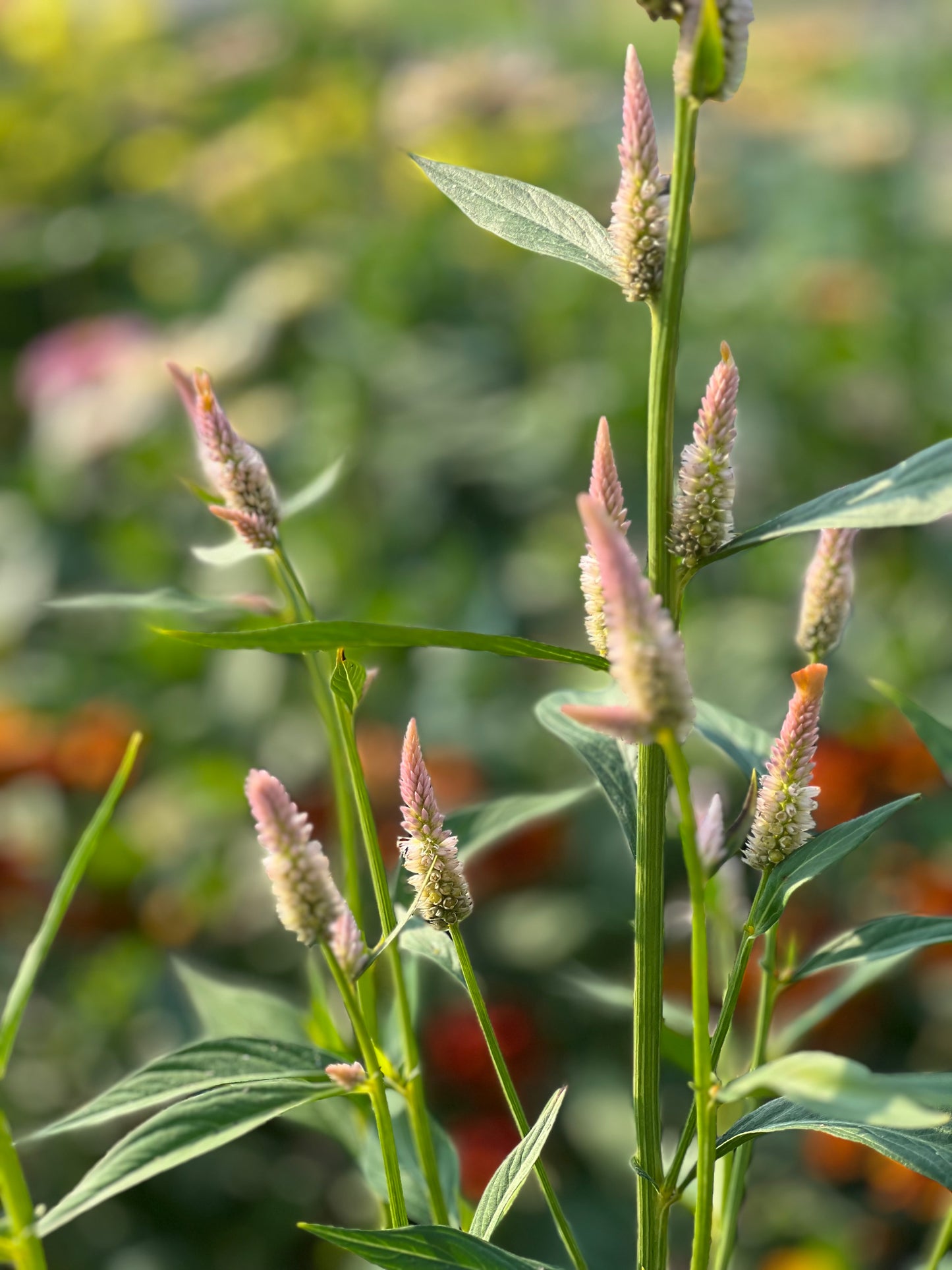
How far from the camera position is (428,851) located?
290mm

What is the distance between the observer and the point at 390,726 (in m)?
1.38

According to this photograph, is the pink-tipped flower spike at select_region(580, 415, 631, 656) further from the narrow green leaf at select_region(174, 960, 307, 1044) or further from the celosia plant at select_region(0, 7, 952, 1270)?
the narrow green leaf at select_region(174, 960, 307, 1044)

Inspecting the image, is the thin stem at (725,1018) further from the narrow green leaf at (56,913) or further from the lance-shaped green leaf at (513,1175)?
the narrow green leaf at (56,913)

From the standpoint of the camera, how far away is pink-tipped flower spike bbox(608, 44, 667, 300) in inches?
10.9

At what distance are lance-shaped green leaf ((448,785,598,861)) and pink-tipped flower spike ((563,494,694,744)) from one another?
0.17 m

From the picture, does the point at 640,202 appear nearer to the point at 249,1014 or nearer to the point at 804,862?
the point at 804,862

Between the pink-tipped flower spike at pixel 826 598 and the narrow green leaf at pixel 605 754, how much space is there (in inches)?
2.4

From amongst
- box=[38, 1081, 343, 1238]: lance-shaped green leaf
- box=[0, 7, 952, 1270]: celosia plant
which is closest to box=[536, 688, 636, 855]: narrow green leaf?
box=[0, 7, 952, 1270]: celosia plant

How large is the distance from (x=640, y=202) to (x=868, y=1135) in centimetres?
23

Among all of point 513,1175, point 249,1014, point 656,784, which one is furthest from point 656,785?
point 249,1014

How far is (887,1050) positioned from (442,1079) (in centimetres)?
41

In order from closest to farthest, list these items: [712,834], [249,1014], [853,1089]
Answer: [853,1089] < [712,834] < [249,1014]

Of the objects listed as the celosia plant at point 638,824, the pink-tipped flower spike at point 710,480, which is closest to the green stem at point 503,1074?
the celosia plant at point 638,824

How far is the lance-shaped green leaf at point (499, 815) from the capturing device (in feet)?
1.31
